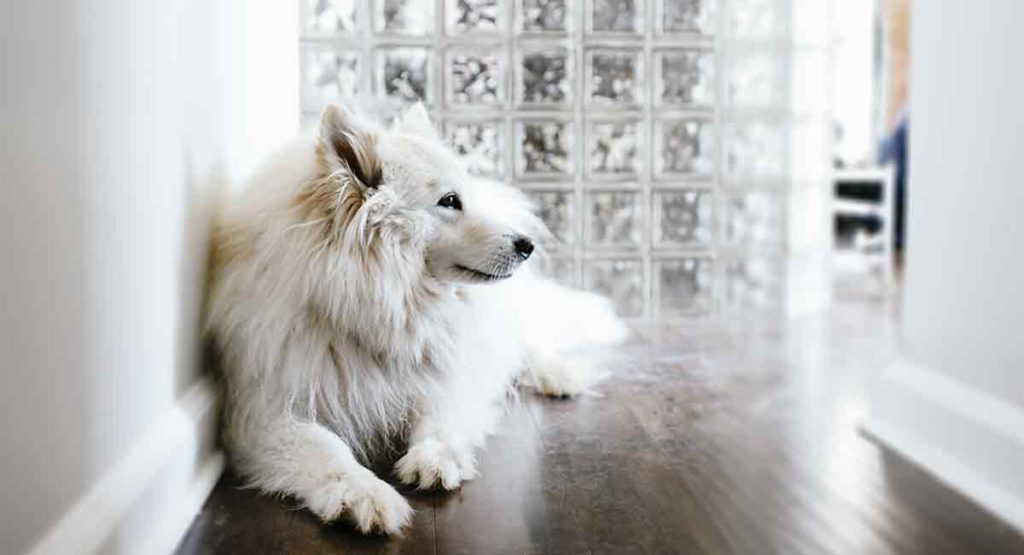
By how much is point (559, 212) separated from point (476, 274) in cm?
162

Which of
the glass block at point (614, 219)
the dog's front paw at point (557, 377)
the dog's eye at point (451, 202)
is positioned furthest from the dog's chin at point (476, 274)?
the glass block at point (614, 219)

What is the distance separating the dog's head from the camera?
166cm

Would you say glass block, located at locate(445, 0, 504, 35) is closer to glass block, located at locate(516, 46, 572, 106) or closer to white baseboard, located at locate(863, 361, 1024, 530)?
glass block, located at locate(516, 46, 572, 106)

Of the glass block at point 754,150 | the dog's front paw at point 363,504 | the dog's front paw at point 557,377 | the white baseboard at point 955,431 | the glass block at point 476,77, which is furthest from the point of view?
the glass block at point 754,150

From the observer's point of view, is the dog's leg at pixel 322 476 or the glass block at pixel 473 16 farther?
the glass block at pixel 473 16

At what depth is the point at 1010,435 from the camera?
1600 mm

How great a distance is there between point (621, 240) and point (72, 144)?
8.12ft

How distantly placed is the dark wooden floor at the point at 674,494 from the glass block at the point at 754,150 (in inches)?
43.3

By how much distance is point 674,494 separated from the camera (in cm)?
167

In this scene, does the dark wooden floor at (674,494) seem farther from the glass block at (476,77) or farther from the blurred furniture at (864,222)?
the blurred furniture at (864,222)

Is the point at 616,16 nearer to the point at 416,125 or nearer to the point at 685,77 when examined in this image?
the point at 685,77

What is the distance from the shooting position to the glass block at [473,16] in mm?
3180

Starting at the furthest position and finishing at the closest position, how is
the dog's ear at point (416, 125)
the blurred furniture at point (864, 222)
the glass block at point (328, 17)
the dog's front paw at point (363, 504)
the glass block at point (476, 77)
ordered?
the blurred furniture at point (864, 222) → the glass block at point (476, 77) → the glass block at point (328, 17) → the dog's ear at point (416, 125) → the dog's front paw at point (363, 504)

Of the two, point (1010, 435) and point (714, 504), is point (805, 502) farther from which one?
point (1010, 435)
